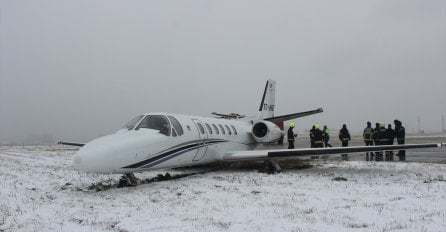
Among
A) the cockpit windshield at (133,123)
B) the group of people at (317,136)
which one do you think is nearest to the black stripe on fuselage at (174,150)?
the cockpit windshield at (133,123)

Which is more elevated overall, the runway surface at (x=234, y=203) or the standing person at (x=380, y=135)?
the standing person at (x=380, y=135)

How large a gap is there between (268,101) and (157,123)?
11561mm

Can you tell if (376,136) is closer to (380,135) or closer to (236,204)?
(380,135)

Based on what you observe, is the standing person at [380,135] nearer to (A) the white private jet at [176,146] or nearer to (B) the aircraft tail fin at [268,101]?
(A) the white private jet at [176,146]

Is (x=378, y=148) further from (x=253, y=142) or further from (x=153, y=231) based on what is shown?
(x=153, y=231)

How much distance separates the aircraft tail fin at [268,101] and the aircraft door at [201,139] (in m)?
7.87

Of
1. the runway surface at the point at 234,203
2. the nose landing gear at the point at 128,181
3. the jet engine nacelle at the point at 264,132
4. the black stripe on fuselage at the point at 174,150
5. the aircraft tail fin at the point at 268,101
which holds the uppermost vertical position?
the aircraft tail fin at the point at 268,101

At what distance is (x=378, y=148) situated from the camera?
505 inches

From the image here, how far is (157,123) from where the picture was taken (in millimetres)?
11297

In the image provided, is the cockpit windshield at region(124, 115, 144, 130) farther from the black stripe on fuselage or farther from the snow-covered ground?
the snow-covered ground

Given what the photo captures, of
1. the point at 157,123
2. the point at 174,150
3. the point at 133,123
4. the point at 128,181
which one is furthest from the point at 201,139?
the point at 128,181

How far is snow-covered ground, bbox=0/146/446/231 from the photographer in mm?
6008

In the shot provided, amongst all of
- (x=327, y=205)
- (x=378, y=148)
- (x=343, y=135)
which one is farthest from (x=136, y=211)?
(x=343, y=135)

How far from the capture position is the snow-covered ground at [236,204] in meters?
6.01
